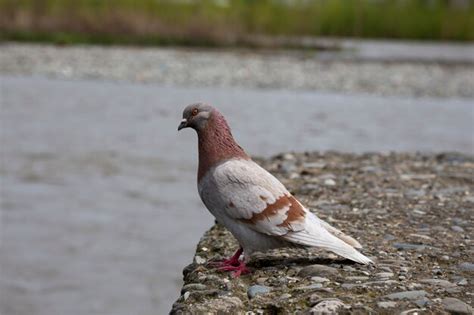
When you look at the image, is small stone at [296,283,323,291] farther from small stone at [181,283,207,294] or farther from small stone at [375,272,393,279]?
small stone at [181,283,207,294]

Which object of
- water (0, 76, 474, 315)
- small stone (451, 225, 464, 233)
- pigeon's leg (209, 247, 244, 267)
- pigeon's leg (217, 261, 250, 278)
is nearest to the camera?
pigeon's leg (217, 261, 250, 278)

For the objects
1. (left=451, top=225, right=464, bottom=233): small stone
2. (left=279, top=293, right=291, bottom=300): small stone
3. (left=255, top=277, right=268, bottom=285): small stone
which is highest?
(left=451, top=225, right=464, bottom=233): small stone

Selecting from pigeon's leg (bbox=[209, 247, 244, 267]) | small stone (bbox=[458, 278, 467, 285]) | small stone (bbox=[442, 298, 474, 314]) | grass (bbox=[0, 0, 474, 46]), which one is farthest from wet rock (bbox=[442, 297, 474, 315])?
grass (bbox=[0, 0, 474, 46])

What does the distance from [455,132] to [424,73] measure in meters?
14.9

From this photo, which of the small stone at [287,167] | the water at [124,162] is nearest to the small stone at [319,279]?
the water at [124,162]

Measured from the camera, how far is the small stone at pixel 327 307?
439 centimetres

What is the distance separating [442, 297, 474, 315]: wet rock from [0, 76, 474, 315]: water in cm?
314

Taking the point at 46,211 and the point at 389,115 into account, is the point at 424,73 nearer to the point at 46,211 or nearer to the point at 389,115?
the point at 389,115

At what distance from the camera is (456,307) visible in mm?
4430

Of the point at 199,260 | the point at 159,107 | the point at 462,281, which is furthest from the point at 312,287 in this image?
the point at 159,107

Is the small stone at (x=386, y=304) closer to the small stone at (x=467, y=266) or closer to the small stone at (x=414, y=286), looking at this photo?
the small stone at (x=414, y=286)

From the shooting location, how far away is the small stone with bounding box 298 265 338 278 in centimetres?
501

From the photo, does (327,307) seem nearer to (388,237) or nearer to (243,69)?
(388,237)

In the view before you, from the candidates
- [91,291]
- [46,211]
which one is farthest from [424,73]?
[91,291]
